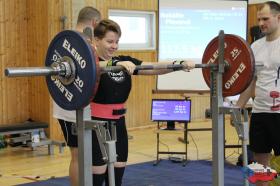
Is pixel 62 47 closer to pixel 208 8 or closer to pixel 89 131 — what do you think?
pixel 89 131

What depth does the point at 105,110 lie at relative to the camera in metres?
2.83

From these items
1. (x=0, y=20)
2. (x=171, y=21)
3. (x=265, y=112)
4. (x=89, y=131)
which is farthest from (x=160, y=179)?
(x=0, y=20)

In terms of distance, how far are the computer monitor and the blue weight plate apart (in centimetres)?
340

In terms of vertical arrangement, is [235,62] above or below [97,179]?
above

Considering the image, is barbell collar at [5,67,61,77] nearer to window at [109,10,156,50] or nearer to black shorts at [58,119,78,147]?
black shorts at [58,119,78,147]

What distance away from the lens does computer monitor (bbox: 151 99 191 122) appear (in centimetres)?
546

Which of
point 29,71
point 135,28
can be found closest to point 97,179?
point 29,71

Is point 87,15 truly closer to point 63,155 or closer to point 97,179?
point 97,179

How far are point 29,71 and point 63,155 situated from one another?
13.9 feet

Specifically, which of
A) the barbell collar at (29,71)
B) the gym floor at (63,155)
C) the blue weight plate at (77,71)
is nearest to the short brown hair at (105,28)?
the blue weight plate at (77,71)

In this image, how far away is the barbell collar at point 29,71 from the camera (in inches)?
74.1

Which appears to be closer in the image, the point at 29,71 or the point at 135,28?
the point at 29,71

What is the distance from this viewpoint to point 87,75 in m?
2.02

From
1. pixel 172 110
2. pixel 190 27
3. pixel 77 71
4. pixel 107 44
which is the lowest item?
pixel 172 110
